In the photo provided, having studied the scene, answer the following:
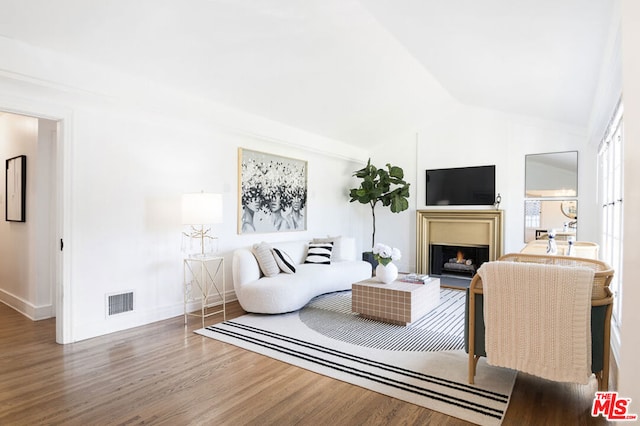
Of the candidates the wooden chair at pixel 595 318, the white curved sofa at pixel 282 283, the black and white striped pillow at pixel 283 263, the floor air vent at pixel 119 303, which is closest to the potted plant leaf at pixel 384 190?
the white curved sofa at pixel 282 283

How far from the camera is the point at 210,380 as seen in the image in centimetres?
261

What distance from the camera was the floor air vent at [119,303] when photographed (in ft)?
12.0

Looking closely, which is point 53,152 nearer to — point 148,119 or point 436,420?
point 148,119

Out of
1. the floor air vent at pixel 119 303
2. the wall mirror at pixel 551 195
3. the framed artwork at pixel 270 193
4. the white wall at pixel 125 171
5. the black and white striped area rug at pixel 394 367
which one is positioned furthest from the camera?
the wall mirror at pixel 551 195

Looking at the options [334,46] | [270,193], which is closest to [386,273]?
[270,193]

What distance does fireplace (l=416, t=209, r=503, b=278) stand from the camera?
6.12 m

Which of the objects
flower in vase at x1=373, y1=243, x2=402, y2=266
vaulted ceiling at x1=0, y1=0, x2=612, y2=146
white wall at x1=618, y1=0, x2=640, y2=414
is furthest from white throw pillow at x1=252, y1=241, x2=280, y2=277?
white wall at x1=618, y1=0, x2=640, y2=414

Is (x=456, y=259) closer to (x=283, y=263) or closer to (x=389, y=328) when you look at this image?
(x=389, y=328)

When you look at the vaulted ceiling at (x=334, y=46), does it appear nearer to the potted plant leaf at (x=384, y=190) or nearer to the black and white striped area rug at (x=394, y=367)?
the potted plant leaf at (x=384, y=190)

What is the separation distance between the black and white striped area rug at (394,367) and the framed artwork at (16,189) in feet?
8.85

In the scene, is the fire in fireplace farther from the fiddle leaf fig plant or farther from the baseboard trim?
the baseboard trim

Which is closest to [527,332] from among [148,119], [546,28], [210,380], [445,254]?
[210,380]

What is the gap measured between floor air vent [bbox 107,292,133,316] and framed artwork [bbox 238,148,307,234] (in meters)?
1.60

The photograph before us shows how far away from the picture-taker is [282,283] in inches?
163
